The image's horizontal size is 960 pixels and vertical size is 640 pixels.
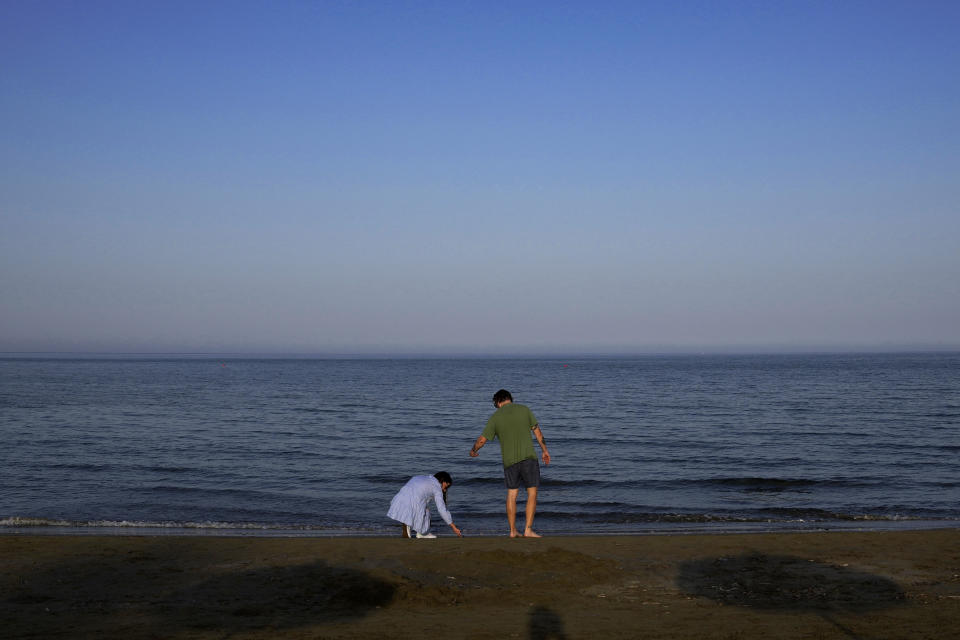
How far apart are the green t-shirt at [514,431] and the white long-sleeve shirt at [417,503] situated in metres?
1.15

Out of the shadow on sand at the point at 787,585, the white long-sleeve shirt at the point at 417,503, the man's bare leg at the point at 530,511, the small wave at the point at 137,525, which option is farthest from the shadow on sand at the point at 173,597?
the small wave at the point at 137,525

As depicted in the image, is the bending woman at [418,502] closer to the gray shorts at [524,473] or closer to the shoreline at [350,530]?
the gray shorts at [524,473]

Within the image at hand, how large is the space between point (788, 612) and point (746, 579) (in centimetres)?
128

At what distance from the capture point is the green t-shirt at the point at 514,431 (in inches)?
408

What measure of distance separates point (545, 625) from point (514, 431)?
3964mm

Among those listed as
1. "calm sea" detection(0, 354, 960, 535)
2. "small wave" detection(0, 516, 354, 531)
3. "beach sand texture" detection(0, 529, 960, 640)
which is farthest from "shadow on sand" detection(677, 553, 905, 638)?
"small wave" detection(0, 516, 354, 531)

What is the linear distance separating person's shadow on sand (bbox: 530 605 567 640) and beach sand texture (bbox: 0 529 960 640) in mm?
24

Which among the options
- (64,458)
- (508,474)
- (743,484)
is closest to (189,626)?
(508,474)

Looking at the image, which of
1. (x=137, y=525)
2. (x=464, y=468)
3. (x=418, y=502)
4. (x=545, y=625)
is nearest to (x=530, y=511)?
(x=418, y=502)

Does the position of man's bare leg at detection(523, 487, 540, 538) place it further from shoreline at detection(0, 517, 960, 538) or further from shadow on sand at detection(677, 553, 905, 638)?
shoreline at detection(0, 517, 960, 538)

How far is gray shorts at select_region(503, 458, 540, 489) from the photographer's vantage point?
10.4 meters

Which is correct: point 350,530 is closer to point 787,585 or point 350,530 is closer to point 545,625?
point 545,625

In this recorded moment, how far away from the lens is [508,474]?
34.9 feet

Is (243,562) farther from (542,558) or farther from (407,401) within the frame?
(407,401)
